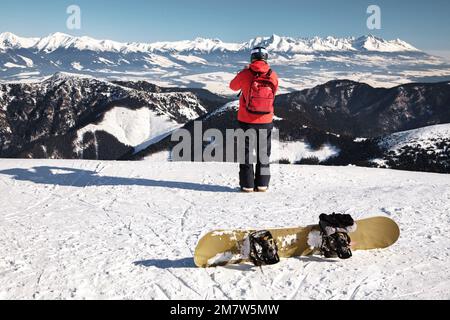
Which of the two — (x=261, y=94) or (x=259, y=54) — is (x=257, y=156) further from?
(x=259, y=54)

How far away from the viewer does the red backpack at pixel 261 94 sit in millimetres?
10398

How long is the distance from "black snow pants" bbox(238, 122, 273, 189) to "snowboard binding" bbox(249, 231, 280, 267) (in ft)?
15.6

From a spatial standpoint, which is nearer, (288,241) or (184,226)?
(288,241)

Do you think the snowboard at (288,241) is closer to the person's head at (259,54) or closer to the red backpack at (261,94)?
the red backpack at (261,94)

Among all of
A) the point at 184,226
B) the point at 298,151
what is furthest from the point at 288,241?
the point at 298,151

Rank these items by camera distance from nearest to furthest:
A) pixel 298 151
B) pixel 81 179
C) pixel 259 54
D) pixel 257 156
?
1. pixel 259 54
2. pixel 257 156
3. pixel 81 179
4. pixel 298 151

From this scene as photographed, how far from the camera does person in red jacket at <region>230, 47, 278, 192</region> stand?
1037 centimetres

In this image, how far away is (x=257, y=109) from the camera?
10.7 metres

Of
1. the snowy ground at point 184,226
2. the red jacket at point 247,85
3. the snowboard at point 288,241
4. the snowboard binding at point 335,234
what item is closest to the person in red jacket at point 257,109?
the red jacket at point 247,85

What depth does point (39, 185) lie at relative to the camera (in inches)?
500

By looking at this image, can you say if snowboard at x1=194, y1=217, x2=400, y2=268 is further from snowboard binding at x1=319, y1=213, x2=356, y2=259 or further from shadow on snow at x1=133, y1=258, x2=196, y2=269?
shadow on snow at x1=133, y1=258, x2=196, y2=269

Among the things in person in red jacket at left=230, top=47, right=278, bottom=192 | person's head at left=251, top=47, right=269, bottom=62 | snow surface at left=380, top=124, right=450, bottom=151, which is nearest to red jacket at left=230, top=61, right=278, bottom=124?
person in red jacket at left=230, top=47, right=278, bottom=192

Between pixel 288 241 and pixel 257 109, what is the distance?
486 centimetres
